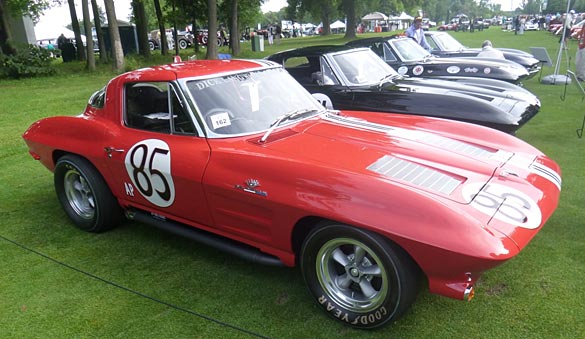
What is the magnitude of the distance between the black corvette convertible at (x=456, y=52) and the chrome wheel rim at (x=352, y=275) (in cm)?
927

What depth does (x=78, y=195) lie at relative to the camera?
14.1 ft

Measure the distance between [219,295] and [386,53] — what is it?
22.0 feet

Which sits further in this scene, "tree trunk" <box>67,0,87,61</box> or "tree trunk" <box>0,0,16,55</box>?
"tree trunk" <box>67,0,87,61</box>

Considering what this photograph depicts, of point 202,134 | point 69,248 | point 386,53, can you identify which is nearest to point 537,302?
point 202,134

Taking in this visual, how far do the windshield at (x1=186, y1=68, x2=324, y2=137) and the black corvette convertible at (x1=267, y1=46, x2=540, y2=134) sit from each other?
5.10ft

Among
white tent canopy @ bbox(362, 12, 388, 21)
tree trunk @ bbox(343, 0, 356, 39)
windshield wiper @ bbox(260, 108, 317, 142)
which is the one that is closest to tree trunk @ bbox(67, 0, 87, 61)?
windshield wiper @ bbox(260, 108, 317, 142)

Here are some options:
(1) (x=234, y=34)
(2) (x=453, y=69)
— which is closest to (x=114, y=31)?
(1) (x=234, y=34)

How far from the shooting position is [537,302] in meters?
2.87

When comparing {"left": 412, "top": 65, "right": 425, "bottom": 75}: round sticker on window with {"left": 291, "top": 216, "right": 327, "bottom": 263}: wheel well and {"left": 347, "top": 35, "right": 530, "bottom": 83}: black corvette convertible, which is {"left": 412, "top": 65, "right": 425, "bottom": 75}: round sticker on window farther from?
{"left": 291, "top": 216, "right": 327, "bottom": 263}: wheel well

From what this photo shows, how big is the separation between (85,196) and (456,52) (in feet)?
31.7

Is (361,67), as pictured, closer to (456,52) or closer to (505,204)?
(505,204)

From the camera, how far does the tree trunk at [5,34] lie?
1614cm

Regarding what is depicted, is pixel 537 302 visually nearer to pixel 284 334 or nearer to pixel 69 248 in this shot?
pixel 284 334

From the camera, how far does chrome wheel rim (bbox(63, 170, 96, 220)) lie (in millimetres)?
4172
